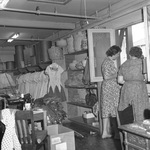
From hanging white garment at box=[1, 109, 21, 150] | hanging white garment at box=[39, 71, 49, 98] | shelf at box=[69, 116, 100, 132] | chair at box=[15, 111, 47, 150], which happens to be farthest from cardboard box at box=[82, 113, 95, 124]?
hanging white garment at box=[1, 109, 21, 150]

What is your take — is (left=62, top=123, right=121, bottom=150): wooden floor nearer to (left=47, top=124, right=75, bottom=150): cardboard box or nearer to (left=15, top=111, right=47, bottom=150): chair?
(left=47, top=124, right=75, bottom=150): cardboard box

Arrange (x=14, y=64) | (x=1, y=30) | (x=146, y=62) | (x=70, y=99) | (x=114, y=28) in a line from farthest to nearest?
(x=14, y=64) < (x=1, y=30) < (x=70, y=99) < (x=114, y=28) < (x=146, y=62)

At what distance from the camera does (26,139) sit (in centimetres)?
293

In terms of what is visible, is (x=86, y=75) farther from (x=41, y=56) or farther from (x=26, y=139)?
(x=41, y=56)

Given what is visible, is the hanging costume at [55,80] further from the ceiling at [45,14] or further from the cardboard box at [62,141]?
the cardboard box at [62,141]

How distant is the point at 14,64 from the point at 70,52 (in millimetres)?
4054

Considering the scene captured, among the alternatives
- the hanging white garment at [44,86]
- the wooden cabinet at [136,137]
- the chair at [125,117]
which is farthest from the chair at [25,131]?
the hanging white garment at [44,86]

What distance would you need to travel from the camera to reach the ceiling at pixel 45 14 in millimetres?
4383

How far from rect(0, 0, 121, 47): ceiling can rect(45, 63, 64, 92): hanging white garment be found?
118cm

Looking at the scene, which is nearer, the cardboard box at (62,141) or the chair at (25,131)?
the chair at (25,131)

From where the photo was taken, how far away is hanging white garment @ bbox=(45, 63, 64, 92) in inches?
229

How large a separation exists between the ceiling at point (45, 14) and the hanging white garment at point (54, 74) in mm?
1181

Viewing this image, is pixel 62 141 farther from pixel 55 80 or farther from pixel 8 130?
pixel 55 80

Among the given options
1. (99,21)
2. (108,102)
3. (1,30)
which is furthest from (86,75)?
(1,30)
